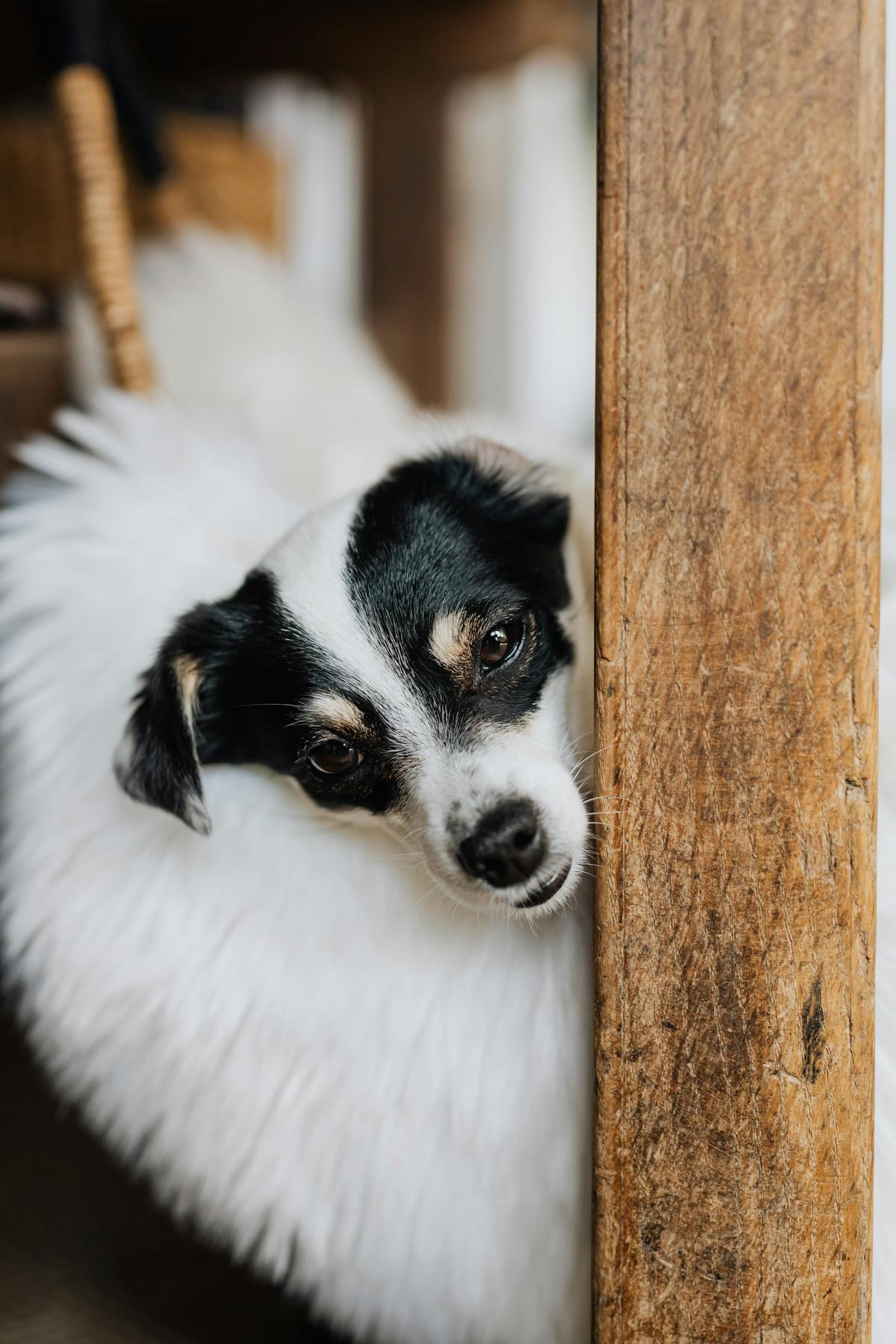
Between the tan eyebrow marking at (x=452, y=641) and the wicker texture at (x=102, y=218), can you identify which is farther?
the wicker texture at (x=102, y=218)

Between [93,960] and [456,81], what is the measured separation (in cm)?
170

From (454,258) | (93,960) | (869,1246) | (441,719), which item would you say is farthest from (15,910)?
(454,258)

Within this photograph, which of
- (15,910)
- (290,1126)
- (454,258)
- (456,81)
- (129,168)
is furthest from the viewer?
(454,258)


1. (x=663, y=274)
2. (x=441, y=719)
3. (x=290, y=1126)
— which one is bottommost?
(x=290, y=1126)

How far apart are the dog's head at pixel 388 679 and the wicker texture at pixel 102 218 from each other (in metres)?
0.45

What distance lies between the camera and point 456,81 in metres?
1.77

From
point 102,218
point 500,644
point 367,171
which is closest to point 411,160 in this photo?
point 367,171

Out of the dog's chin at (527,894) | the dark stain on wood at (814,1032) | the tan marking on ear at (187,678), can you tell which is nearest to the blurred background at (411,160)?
the tan marking on ear at (187,678)

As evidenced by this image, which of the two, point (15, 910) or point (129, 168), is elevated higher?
point (129, 168)

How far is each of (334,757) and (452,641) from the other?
14 centimetres

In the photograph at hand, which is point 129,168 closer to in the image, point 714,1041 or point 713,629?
point 713,629

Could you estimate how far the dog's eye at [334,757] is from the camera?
78 cm

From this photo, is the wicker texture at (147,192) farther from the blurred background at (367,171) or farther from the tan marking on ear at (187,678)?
the tan marking on ear at (187,678)

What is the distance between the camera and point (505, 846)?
68 centimetres
